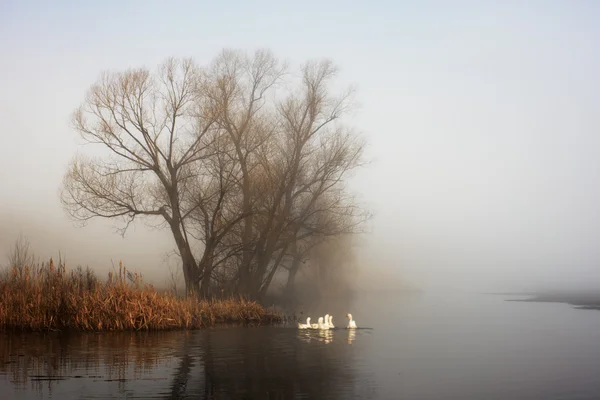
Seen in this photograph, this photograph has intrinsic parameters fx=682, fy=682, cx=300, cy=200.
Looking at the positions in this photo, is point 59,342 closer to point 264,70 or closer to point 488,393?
point 488,393

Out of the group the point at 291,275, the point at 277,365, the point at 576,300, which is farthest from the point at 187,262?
the point at 576,300

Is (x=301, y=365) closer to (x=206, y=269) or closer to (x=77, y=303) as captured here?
(x=77, y=303)

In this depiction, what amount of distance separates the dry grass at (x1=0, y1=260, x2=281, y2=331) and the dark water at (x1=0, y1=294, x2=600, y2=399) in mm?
1149

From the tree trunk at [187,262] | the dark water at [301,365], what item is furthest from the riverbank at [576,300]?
the tree trunk at [187,262]

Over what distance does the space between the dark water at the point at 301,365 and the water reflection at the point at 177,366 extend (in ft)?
0.07

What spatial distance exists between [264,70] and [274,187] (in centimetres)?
659

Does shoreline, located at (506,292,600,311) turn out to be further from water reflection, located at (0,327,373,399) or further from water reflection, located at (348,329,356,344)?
water reflection, located at (0,327,373,399)

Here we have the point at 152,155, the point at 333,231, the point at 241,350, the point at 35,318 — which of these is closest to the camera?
the point at 241,350

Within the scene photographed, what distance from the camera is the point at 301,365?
49.5 ft

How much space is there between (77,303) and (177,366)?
827cm

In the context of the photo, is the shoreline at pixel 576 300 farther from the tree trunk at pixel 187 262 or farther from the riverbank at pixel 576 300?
the tree trunk at pixel 187 262

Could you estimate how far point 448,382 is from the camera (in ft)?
43.8

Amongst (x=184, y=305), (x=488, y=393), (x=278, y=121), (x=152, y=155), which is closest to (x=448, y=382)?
(x=488, y=393)

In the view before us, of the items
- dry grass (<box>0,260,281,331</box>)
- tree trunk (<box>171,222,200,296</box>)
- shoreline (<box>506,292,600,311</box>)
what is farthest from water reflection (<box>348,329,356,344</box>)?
shoreline (<box>506,292,600,311</box>)
